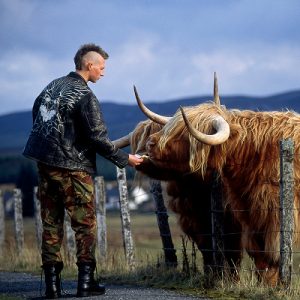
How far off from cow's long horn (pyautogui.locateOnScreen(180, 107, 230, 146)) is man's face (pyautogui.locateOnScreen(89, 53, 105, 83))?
83 centimetres

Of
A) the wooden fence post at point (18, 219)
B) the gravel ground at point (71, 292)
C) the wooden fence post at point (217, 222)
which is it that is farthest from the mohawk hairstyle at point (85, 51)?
the wooden fence post at point (18, 219)

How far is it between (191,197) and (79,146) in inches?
93.2

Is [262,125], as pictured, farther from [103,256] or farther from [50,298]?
[103,256]

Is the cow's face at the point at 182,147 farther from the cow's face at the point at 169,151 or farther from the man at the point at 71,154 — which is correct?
the man at the point at 71,154

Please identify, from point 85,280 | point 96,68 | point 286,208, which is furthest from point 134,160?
point 286,208

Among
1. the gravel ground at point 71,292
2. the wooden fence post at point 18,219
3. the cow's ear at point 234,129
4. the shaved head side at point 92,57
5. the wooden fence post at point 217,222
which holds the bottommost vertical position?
the gravel ground at point 71,292

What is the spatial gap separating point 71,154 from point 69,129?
22cm

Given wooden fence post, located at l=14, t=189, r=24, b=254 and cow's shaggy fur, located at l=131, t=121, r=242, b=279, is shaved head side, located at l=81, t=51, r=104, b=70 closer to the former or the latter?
cow's shaggy fur, located at l=131, t=121, r=242, b=279

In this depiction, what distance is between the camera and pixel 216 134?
9.16 meters

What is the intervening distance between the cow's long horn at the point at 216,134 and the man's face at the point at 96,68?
83 cm

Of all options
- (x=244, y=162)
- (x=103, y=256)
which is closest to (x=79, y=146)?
(x=244, y=162)

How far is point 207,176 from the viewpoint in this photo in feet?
32.1

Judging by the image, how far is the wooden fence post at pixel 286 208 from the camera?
8.73 metres

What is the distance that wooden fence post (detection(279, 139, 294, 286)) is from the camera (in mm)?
8734
